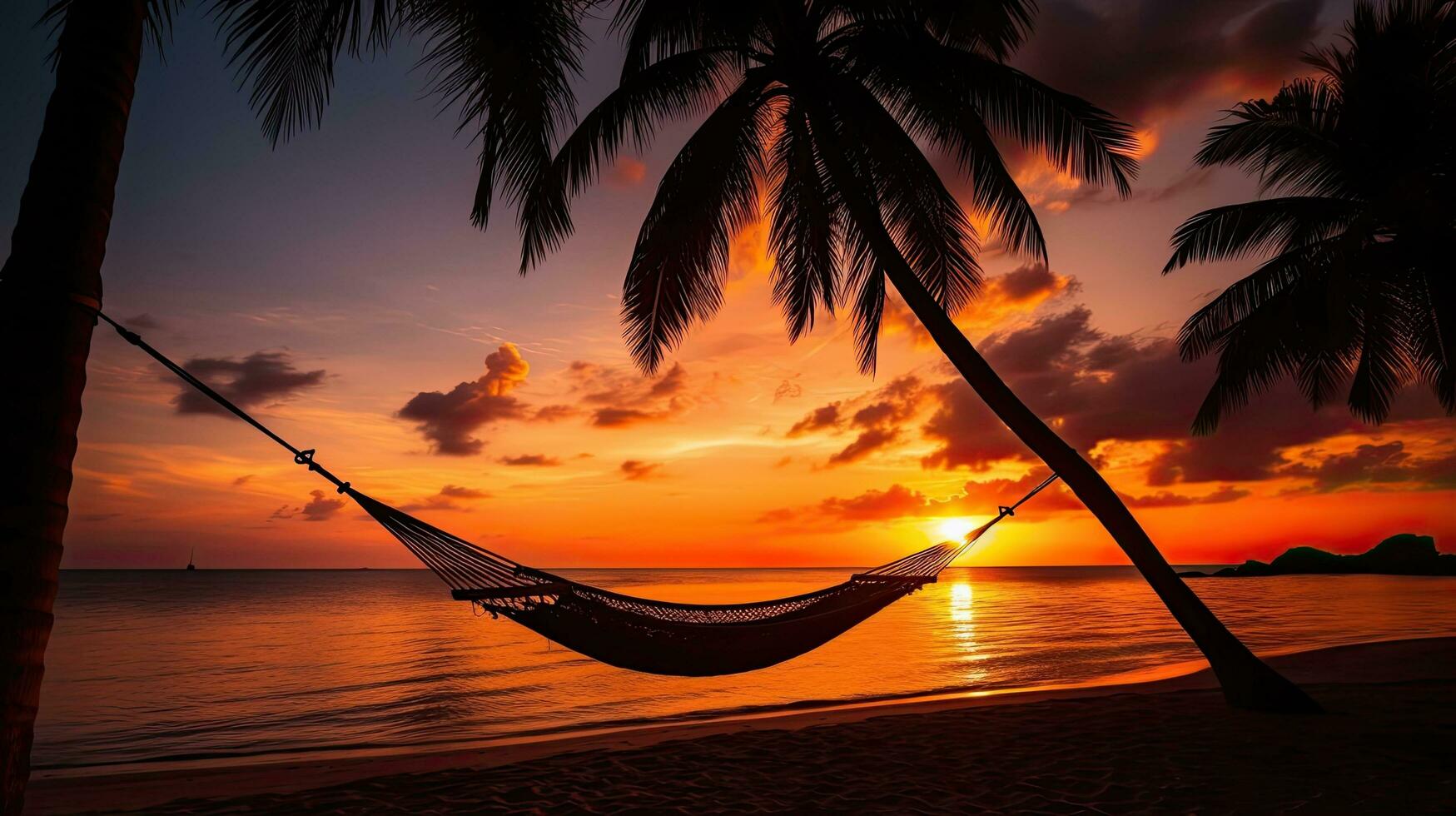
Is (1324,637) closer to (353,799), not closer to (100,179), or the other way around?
(353,799)

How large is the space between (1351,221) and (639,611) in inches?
277

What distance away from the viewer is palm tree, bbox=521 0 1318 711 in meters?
3.94

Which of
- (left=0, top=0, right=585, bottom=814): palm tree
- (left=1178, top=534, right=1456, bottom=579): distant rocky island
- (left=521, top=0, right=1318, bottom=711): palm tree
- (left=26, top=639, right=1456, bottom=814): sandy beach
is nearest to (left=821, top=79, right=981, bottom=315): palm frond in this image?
(left=521, top=0, right=1318, bottom=711): palm tree

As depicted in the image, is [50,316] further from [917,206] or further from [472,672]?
[472,672]

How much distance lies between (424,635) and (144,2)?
13.9 metres

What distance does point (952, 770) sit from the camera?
320cm

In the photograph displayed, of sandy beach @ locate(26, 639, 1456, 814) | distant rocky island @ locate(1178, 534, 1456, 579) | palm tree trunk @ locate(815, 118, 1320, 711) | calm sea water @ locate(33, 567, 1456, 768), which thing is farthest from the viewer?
distant rocky island @ locate(1178, 534, 1456, 579)

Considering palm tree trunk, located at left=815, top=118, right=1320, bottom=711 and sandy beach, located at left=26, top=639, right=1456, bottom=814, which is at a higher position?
palm tree trunk, located at left=815, top=118, right=1320, bottom=711

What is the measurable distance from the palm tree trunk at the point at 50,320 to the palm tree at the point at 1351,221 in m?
7.09

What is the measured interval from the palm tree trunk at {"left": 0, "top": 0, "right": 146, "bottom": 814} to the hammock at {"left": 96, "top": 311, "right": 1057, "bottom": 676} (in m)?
0.91

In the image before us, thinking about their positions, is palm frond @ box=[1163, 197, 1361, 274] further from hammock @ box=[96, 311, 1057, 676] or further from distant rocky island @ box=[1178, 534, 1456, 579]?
distant rocky island @ box=[1178, 534, 1456, 579]

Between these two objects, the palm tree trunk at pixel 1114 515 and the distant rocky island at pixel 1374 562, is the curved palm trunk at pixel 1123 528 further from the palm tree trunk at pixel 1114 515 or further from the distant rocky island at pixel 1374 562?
the distant rocky island at pixel 1374 562

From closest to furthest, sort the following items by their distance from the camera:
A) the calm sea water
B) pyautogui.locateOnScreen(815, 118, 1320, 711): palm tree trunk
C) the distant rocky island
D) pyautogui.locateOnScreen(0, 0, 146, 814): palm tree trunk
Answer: pyautogui.locateOnScreen(0, 0, 146, 814): palm tree trunk → pyautogui.locateOnScreen(815, 118, 1320, 711): palm tree trunk → the calm sea water → the distant rocky island

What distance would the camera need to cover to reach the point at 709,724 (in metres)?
5.42
